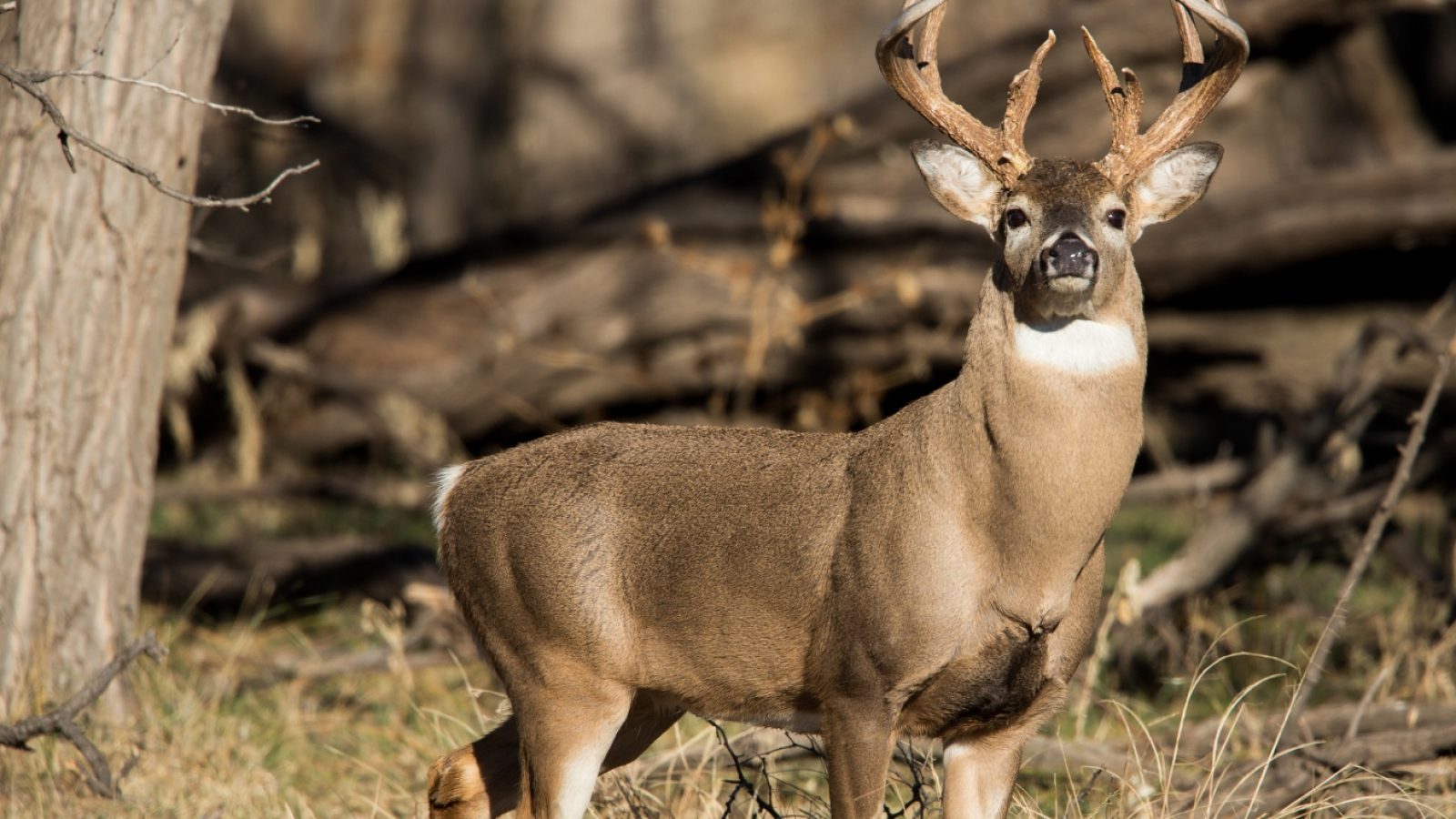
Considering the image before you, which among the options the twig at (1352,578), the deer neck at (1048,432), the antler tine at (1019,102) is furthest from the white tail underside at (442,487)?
the twig at (1352,578)

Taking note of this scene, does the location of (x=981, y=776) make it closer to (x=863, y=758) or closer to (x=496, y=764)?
(x=863, y=758)

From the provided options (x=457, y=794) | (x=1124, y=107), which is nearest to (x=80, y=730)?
(x=457, y=794)

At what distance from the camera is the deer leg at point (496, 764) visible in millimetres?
4766

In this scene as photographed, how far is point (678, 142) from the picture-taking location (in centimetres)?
1775

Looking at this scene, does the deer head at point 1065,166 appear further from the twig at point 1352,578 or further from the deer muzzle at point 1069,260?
the twig at point 1352,578

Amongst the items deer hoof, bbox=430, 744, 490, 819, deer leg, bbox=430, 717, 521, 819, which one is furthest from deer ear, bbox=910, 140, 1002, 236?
deer hoof, bbox=430, 744, 490, 819

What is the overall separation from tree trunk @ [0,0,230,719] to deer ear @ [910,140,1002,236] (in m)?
2.42

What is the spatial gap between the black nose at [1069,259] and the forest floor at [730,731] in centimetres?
142

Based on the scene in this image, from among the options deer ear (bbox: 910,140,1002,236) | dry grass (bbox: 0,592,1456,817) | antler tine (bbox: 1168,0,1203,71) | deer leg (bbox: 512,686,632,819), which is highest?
antler tine (bbox: 1168,0,1203,71)

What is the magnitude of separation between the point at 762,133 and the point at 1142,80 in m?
8.84

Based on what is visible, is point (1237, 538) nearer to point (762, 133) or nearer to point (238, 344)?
point (238, 344)

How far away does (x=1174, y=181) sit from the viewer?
173 inches

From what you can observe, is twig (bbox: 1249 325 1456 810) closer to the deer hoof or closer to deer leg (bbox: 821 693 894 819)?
deer leg (bbox: 821 693 894 819)

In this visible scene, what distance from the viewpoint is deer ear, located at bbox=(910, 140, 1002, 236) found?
14.5ft
